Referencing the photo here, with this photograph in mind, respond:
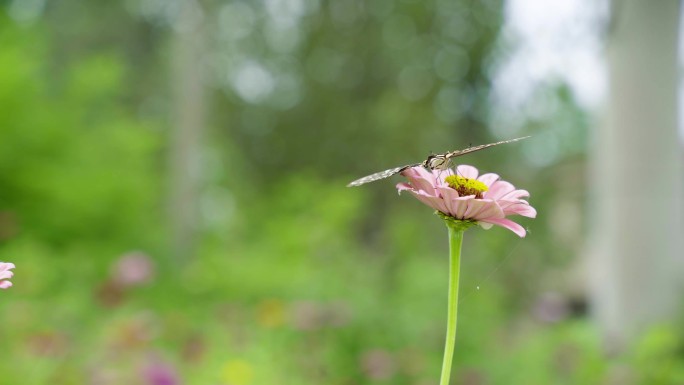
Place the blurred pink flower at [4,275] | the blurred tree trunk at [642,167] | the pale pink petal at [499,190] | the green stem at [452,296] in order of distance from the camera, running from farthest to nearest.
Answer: the blurred tree trunk at [642,167]
the pale pink petal at [499,190]
the green stem at [452,296]
the blurred pink flower at [4,275]

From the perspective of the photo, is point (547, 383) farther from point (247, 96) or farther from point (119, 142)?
point (247, 96)

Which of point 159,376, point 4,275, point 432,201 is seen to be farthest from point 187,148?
point 4,275

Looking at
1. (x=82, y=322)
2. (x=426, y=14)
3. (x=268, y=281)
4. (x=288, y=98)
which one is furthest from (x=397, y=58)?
(x=82, y=322)

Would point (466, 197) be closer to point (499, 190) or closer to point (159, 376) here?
point (499, 190)

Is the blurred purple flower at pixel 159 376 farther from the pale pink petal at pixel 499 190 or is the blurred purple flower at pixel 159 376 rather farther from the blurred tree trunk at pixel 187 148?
the blurred tree trunk at pixel 187 148

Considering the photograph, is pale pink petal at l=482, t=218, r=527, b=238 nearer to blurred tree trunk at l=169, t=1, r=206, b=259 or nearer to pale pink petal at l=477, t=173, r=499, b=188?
pale pink petal at l=477, t=173, r=499, b=188

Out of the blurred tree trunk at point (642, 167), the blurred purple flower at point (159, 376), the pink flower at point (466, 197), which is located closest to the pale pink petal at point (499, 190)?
the pink flower at point (466, 197)

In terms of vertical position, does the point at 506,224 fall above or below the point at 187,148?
below
